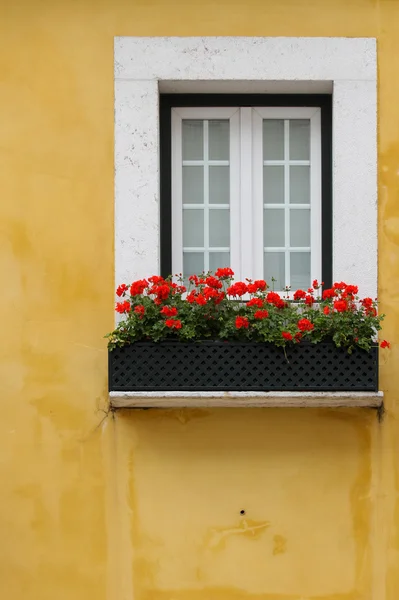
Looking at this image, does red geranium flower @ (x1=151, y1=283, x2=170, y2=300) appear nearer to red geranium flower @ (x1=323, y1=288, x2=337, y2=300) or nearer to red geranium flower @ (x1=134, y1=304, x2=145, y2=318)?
red geranium flower @ (x1=134, y1=304, x2=145, y2=318)

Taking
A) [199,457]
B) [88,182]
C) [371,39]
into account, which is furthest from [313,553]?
[371,39]

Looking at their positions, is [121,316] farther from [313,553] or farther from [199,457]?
[313,553]

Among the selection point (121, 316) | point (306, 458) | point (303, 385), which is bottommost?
point (306, 458)

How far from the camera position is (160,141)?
541 centimetres

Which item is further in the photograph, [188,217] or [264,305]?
[188,217]

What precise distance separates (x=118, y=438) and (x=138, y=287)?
96 centimetres

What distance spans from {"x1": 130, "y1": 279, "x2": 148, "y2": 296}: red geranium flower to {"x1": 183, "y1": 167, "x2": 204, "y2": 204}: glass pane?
0.77m

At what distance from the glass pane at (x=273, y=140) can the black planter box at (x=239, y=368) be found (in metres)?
1.33

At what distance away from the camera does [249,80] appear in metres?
5.24

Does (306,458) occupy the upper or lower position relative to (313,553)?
upper

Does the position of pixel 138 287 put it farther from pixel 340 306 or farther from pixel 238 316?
pixel 340 306

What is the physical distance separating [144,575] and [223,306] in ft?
5.59

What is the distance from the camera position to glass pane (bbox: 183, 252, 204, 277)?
5.45 m

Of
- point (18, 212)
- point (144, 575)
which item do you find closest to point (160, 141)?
point (18, 212)
